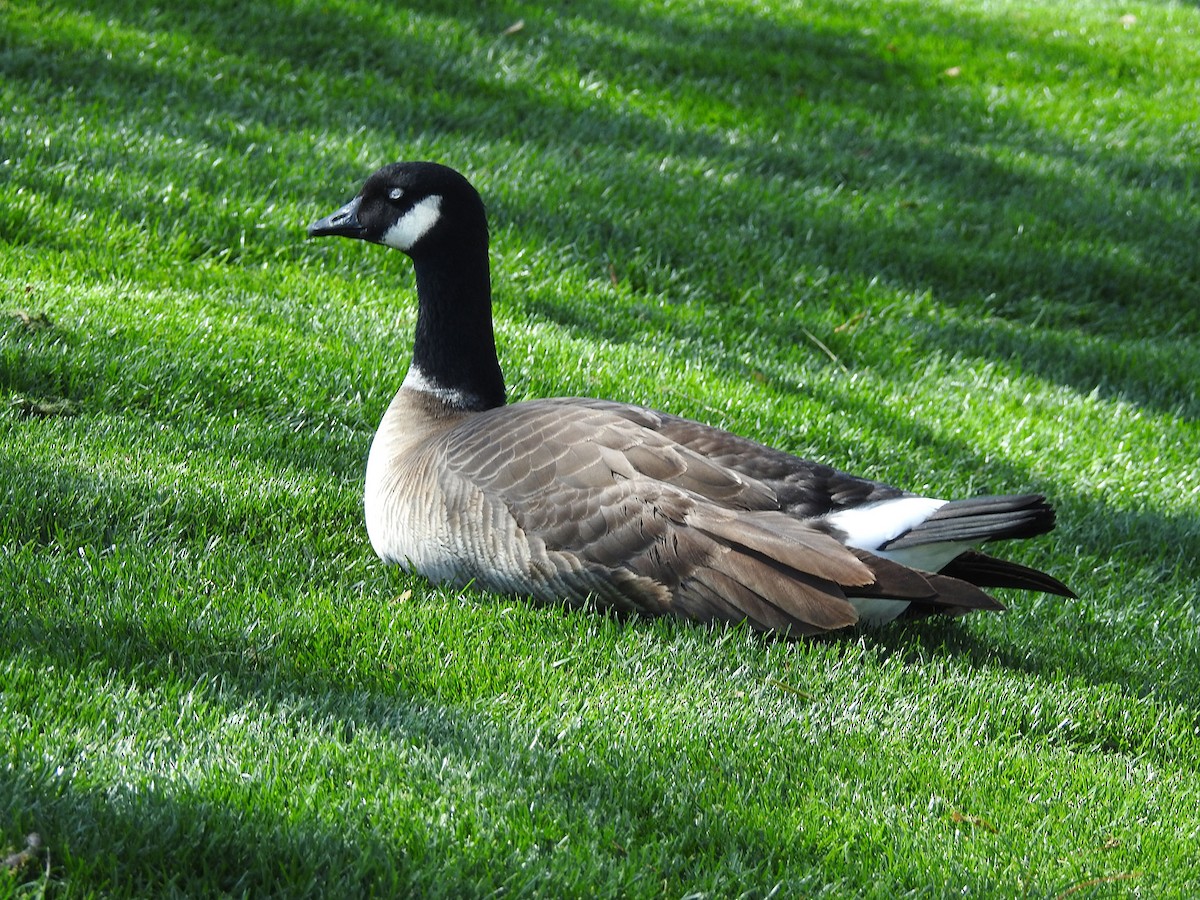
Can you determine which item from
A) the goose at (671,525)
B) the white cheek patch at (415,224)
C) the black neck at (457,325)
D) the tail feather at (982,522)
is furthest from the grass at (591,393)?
the white cheek patch at (415,224)

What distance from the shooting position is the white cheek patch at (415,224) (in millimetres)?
4965

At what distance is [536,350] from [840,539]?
258 centimetres

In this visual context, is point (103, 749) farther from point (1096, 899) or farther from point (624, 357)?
point (624, 357)

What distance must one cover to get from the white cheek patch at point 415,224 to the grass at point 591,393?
85 centimetres

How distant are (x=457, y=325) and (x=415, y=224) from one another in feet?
1.37

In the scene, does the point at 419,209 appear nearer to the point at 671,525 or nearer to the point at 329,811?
the point at 671,525

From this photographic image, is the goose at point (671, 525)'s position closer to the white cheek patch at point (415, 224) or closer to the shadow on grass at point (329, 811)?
the shadow on grass at point (329, 811)

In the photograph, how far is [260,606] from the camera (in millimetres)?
3859

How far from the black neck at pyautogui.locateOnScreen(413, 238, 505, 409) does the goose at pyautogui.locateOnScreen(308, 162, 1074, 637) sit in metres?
0.37

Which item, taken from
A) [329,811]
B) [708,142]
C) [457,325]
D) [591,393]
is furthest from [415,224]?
[708,142]

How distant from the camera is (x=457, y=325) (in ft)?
16.5

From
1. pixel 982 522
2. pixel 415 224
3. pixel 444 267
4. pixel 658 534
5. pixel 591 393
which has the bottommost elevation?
pixel 591 393

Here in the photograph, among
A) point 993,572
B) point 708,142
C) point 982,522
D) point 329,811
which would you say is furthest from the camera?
point 708,142

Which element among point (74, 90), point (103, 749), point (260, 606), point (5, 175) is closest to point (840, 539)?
point (260, 606)
